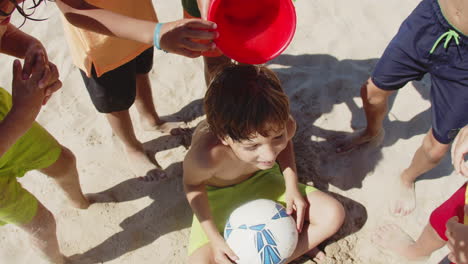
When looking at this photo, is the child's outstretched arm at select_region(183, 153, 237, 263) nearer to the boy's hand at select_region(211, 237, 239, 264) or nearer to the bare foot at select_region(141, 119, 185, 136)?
the boy's hand at select_region(211, 237, 239, 264)

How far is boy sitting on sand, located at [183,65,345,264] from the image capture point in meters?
1.75

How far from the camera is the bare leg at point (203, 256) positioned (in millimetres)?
2078

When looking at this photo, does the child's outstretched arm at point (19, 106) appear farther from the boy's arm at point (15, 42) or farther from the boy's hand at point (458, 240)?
the boy's hand at point (458, 240)

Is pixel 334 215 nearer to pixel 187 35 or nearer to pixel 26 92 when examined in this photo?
pixel 187 35

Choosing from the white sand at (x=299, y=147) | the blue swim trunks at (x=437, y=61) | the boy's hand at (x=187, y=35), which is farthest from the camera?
the white sand at (x=299, y=147)

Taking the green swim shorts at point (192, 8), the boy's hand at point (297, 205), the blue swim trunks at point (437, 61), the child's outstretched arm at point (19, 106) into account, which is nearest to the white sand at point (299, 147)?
the boy's hand at point (297, 205)

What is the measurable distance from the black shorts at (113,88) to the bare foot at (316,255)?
4.14 feet

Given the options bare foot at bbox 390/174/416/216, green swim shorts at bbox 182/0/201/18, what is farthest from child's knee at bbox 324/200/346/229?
green swim shorts at bbox 182/0/201/18

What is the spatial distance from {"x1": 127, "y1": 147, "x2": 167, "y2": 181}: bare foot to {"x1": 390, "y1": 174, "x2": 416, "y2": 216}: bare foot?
138 cm

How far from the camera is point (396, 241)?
2229mm

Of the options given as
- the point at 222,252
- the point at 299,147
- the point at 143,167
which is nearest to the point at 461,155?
the point at 222,252

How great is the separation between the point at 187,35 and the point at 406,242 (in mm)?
1619

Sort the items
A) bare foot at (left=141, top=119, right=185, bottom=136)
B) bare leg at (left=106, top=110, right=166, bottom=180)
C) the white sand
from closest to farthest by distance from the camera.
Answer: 1. the white sand
2. bare leg at (left=106, top=110, right=166, bottom=180)
3. bare foot at (left=141, top=119, right=185, bottom=136)

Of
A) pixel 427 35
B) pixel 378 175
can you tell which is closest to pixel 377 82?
pixel 427 35
